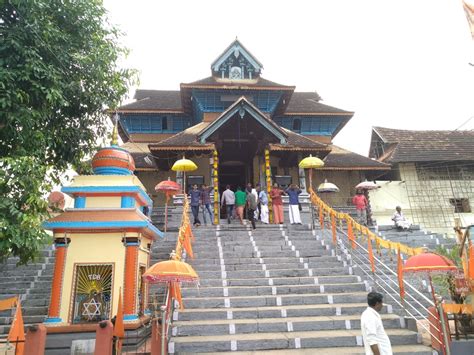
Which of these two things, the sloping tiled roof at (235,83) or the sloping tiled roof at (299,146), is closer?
the sloping tiled roof at (299,146)

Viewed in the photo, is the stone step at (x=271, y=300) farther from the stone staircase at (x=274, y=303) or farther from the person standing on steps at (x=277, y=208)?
the person standing on steps at (x=277, y=208)

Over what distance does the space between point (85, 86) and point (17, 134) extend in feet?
7.69

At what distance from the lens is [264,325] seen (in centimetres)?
691

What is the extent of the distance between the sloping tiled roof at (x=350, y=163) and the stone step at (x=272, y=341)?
12120 mm

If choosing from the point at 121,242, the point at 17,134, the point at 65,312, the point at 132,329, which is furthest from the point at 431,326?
the point at 17,134

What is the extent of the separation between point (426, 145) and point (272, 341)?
716 inches

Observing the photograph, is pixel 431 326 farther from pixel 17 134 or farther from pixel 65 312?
pixel 17 134

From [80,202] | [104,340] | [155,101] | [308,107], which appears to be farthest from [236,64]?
[104,340]

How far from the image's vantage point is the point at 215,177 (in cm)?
1468

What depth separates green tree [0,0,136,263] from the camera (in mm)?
6414

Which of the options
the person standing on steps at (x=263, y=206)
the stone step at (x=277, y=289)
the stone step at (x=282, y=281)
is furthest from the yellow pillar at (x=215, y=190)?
the stone step at (x=277, y=289)

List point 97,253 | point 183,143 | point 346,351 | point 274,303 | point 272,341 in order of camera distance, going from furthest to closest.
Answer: point 183,143, point 274,303, point 97,253, point 272,341, point 346,351

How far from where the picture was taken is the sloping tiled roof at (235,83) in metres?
18.1

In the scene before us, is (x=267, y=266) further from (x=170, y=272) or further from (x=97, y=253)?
(x=170, y=272)
